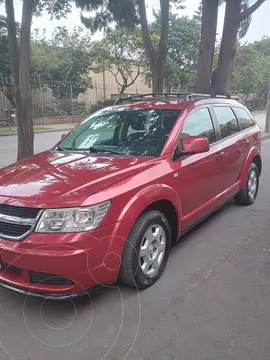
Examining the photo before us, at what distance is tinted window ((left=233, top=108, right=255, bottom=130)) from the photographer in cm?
532

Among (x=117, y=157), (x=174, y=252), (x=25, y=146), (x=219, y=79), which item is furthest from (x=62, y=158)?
(x=219, y=79)

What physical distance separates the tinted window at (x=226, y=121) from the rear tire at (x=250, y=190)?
0.81 metres

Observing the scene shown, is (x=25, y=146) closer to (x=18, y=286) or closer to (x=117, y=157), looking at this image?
(x=117, y=157)

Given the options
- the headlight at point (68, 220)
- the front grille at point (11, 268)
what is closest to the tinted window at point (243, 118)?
the headlight at point (68, 220)

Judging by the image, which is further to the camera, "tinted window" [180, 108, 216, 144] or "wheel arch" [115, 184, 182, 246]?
"tinted window" [180, 108, 216, 144]

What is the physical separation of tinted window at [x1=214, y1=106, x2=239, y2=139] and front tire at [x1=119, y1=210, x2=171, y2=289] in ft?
6.22

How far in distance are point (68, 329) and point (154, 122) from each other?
231cm

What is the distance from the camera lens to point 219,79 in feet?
30.4

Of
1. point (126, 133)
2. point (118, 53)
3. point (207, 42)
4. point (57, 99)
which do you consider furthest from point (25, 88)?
point (118, 53)

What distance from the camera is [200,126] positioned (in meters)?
4.17

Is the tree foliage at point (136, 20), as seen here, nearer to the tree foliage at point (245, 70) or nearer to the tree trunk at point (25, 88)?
the tree trunk at point (25, 88)

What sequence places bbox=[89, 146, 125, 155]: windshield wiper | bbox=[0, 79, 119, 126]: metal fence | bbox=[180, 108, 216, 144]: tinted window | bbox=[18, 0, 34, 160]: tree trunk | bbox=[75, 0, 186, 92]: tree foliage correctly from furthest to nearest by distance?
1. bbox=[0, 79, 119, 126]: metal fence
2. bbox=[75, 0, 186, 92]: tree foliage
3. bbox=[18, 0, 34, 160]: tree trunk
4. bbox=[180, 108, 216, 144]: tinted window
5. bbox=[89, 146, 125, 155]: windshield wiper

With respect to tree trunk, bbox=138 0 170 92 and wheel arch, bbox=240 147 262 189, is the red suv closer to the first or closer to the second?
wheel arch, bbox=240 147 262 189

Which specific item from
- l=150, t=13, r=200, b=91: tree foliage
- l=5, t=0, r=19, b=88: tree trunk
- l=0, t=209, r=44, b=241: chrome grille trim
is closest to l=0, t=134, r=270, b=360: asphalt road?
l=0, t=209, r=44, b=241: chrome grille trim
